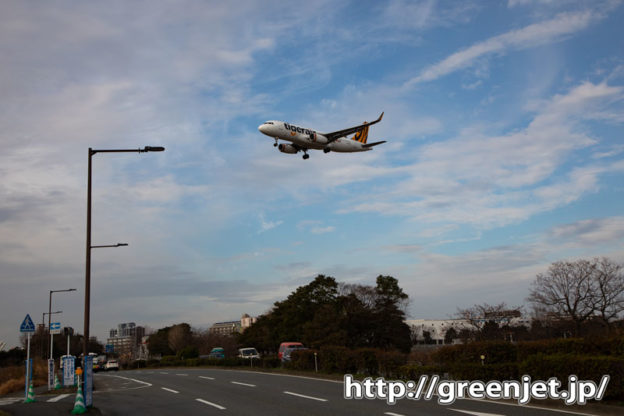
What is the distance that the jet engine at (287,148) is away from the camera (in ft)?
117

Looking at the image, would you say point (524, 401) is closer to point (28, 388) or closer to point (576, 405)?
point (576, 405)

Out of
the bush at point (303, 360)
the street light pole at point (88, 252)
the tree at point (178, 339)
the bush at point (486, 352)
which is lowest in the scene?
the tree at point (178, 339)

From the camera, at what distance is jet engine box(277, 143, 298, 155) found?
117ft

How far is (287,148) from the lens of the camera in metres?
36.0

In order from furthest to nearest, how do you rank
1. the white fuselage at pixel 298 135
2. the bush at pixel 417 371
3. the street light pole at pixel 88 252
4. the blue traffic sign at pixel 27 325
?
the white fuselage at pixel 298 135, the blue traffic sign at pixel 27 325, the bush at pixel 417 371, the street light pole at pixel 88 252

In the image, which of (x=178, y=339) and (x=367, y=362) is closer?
(x=367, y=362)

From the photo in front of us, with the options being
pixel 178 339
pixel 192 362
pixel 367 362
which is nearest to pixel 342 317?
pixel 192 362

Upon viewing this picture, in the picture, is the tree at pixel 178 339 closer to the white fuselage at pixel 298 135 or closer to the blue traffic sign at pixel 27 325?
the white fuselage at pixel 298 135

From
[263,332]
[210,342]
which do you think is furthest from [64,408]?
[210,342]

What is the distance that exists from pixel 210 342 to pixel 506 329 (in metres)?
63.3

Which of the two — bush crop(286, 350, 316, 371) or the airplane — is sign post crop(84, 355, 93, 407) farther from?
the airplane

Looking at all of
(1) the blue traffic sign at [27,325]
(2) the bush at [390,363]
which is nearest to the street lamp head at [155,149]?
(1) the blue traffic sign at [27,325]

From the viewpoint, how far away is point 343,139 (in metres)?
39.4

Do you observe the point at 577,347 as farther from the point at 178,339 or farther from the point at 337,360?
the point at 178,339
